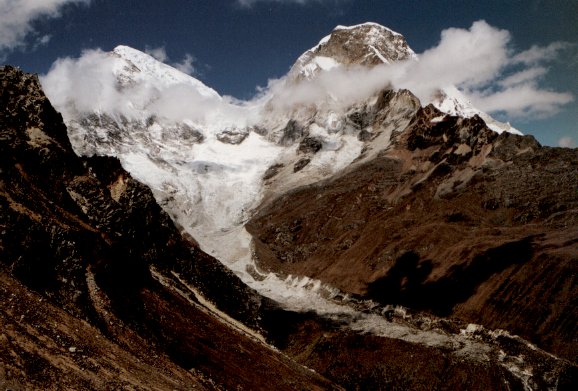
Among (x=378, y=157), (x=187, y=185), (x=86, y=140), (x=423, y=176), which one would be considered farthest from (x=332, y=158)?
(x=86, y=140)

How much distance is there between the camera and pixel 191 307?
85.8 ft

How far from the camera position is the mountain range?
52.8 feet

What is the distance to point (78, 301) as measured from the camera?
54.1ft

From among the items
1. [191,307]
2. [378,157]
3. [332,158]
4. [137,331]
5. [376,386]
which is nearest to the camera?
[137,331]

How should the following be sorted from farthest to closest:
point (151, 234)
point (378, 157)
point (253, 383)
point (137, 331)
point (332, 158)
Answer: point (332, 158), point (378, 157), point (151, 234), point (253, 383), point (137, 331)

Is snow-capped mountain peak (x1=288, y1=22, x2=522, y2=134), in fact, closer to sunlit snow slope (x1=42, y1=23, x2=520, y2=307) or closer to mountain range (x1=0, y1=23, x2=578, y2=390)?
sunlit snow slope (x1=42, y1=23, x2=520, y2=307)

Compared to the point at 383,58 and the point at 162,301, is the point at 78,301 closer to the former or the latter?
the point at 162,301

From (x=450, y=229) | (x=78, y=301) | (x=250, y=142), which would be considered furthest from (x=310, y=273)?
(x=250, y=142)

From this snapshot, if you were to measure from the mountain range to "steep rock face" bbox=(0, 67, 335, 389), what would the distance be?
82 mm

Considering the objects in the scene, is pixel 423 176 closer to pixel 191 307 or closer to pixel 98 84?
pixel 191 307

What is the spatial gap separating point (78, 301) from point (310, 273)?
182 ft

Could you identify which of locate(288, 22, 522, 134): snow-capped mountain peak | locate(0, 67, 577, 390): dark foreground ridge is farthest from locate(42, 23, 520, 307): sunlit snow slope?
locate(0, 67, 577, 390): dark foreground ridge

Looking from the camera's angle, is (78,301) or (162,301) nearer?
(78,301)

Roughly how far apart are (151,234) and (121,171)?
5.64 metres
